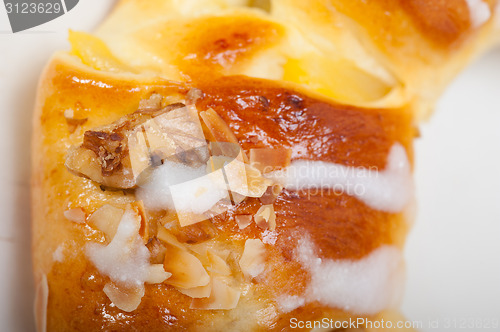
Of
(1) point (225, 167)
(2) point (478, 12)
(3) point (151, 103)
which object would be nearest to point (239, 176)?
(1) point (225, 167)

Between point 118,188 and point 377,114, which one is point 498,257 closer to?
point 377,114

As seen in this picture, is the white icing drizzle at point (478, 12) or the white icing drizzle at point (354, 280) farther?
the white icing drizzle at point (478, 12)

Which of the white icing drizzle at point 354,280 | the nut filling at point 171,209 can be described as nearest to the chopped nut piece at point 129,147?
the nut filling at point 171,209

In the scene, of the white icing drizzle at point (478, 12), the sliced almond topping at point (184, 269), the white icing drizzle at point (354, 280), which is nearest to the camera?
the sliced almond topping at point (184, 269)

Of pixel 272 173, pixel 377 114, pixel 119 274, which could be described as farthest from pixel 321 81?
pixel 119 274

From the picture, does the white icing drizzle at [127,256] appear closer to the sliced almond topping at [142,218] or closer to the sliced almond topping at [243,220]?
the sliced almond topping at [142,218]

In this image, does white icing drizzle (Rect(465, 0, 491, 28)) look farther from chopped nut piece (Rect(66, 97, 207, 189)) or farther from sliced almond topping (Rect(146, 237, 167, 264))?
sliced almond topping (Rect(146, 237, 167, 264))
